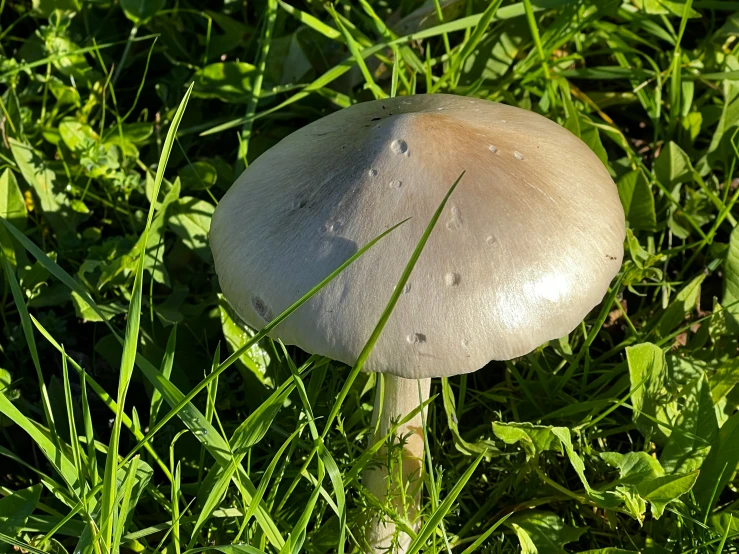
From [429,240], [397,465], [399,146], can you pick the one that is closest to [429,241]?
[429,240]

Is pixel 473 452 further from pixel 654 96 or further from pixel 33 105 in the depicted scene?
pixel 33 105

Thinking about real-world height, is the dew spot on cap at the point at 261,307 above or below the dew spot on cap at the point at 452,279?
below

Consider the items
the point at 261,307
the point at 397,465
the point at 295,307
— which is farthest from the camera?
the point at 397,465

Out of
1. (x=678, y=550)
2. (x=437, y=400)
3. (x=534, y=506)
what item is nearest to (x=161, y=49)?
(x=437, y=400)

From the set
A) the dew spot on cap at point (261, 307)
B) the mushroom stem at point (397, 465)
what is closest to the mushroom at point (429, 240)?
the dew spot on cap at point (261, 307)

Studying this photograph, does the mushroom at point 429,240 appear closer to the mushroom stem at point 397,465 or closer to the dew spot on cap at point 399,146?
the dew spot on cap at point 399,146

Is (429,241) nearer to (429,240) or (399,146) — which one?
(429,240)

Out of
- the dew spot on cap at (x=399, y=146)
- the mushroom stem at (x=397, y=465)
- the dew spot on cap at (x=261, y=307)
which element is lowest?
the mushroom stem at (x=397, y=465)
